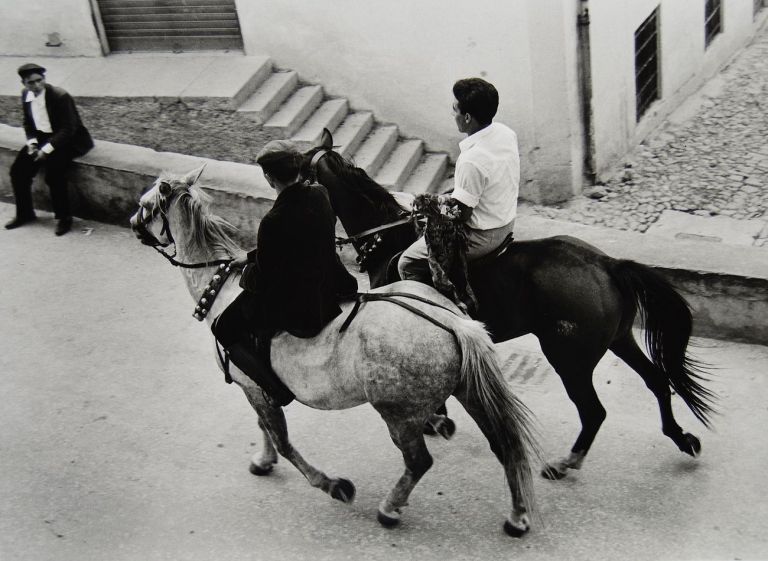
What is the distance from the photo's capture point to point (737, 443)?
5.53 m

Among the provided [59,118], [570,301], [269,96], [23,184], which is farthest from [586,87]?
[23,184]

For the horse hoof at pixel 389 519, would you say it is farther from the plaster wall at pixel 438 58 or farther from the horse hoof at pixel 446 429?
the plaster wall at pixel 438 58

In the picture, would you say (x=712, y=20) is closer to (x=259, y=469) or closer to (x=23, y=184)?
(x=23, y=184)

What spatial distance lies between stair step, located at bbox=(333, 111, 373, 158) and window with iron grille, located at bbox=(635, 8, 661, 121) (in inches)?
129

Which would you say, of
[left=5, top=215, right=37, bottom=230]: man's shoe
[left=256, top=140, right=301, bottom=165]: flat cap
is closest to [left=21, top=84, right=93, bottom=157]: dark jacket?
[left=5, top=215, right=37, bottom=230]: man's shoe

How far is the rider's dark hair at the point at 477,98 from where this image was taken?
193 inches

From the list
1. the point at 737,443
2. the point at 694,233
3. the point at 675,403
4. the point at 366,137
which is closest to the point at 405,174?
the point at 366,137

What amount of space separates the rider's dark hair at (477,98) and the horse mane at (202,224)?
1568 millimetres

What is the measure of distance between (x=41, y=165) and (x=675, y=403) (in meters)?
6.72

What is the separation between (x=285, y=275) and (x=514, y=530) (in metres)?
1.95

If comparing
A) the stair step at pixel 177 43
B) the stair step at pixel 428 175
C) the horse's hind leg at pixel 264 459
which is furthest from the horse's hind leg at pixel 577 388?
the stair step at pixel 177 43

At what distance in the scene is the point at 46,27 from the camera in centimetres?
1130

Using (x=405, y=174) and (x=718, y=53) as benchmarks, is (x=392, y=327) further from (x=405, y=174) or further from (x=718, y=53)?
(x=718, y=53)

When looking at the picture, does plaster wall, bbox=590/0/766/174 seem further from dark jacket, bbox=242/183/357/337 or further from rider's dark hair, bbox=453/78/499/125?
dark jacket, bbox=242/183/357/337
